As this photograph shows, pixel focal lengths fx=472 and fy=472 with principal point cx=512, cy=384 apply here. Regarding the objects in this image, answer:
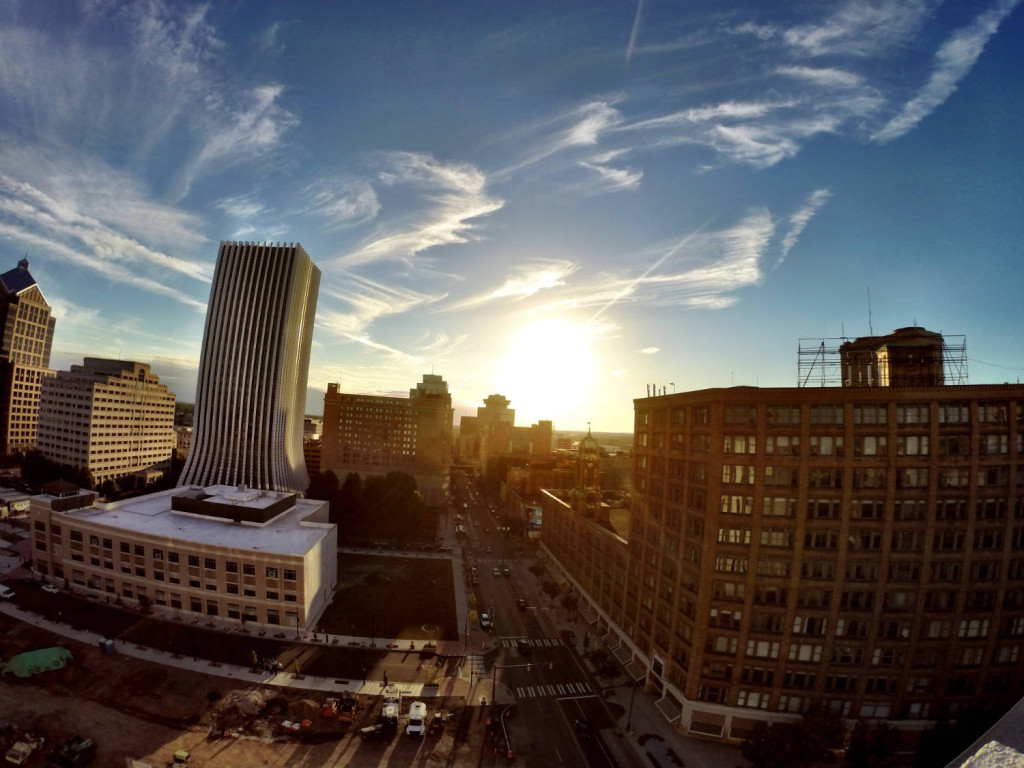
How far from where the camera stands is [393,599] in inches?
3319

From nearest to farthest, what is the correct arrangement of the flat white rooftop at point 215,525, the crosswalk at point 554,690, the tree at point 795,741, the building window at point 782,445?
the tree at point 795,741 → the building window at point 782,445 → the crosswalk at point 554,690 → the flat white rooftop at point 215,525

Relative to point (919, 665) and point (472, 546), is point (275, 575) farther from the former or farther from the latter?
point (919, 665)

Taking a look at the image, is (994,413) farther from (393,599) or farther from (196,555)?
(196,555)

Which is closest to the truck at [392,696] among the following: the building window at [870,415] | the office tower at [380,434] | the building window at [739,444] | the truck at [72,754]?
the truck at [72,754]

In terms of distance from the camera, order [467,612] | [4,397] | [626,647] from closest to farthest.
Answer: [626,647] < [467,612] < [4,397]

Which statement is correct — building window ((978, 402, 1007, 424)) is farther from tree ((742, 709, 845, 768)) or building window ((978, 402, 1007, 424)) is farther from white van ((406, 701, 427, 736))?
white van ((406, 701, 427, 736))

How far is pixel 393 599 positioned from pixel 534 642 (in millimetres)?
26709

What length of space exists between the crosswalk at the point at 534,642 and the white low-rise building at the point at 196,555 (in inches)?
1201

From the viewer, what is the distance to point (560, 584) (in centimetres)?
10069

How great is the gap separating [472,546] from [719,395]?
90.6 m

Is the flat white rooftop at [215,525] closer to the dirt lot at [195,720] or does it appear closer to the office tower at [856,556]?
the dirt lot at [195,720]

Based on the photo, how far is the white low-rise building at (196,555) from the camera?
70.9 meters

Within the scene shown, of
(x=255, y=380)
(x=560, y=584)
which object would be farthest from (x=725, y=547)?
(x=255, y=380)

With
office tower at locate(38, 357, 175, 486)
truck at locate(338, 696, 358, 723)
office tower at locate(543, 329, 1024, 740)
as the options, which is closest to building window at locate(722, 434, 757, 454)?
office tower at locate(543, 329, 1024, 740)
